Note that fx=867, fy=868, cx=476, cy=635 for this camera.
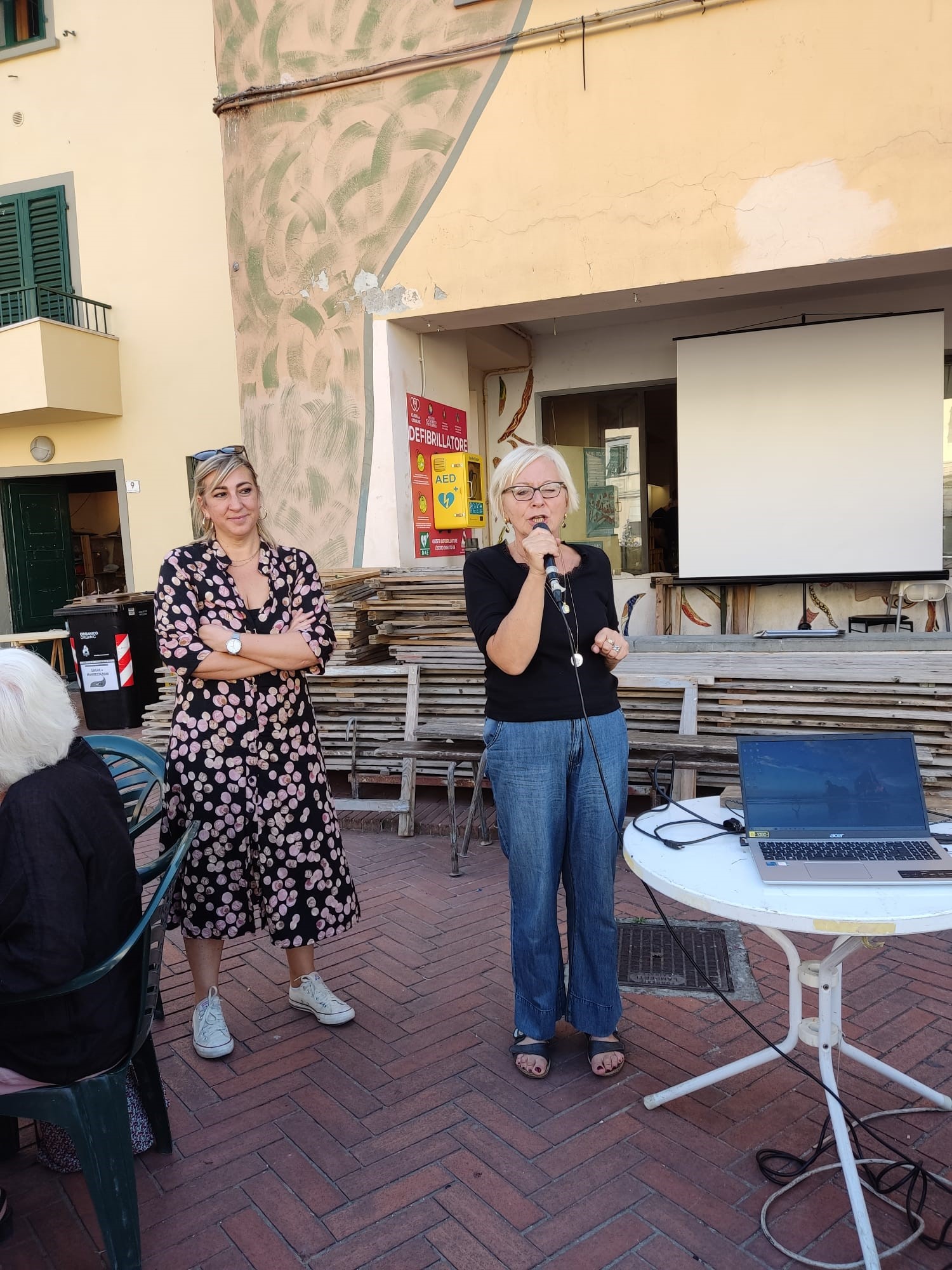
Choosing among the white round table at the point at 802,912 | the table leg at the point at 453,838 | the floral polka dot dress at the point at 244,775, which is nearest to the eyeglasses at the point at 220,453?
the floral polka dot dress at the point at 244,775

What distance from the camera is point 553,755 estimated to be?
2.60 meters

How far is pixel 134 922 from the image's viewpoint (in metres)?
2.21

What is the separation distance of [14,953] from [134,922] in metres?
0.34

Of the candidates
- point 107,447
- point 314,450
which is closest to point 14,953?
point 314,450

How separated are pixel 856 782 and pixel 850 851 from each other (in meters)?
0.17

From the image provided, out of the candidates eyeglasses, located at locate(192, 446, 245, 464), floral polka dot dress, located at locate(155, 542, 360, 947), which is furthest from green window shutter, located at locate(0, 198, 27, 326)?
floral polka dot dress, located at locate(155, 542, 360, 947)

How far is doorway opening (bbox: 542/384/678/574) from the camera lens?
30.1 ft

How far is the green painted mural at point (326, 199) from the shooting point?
6477 mm

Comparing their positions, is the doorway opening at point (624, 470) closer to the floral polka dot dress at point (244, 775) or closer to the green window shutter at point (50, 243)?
the green window shutter at point (50, 243)

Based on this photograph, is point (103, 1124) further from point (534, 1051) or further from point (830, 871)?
point (830, 871)

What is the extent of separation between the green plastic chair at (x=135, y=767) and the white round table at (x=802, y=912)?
1577 millimetres

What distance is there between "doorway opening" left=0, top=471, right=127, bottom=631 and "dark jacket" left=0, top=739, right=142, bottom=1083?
388 inches

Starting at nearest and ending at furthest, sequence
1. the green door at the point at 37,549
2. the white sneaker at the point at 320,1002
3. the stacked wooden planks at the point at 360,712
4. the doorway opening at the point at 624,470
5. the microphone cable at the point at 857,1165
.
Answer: the microphone cable at the point at 857,1165, the white sneaker at the point at 320,1002, the stacked wooden planks at the point at 360,712, the doorway opening at the point at 624,470, the green door at the point at 37,549

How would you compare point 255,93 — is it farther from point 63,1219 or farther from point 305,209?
point 63,1219
